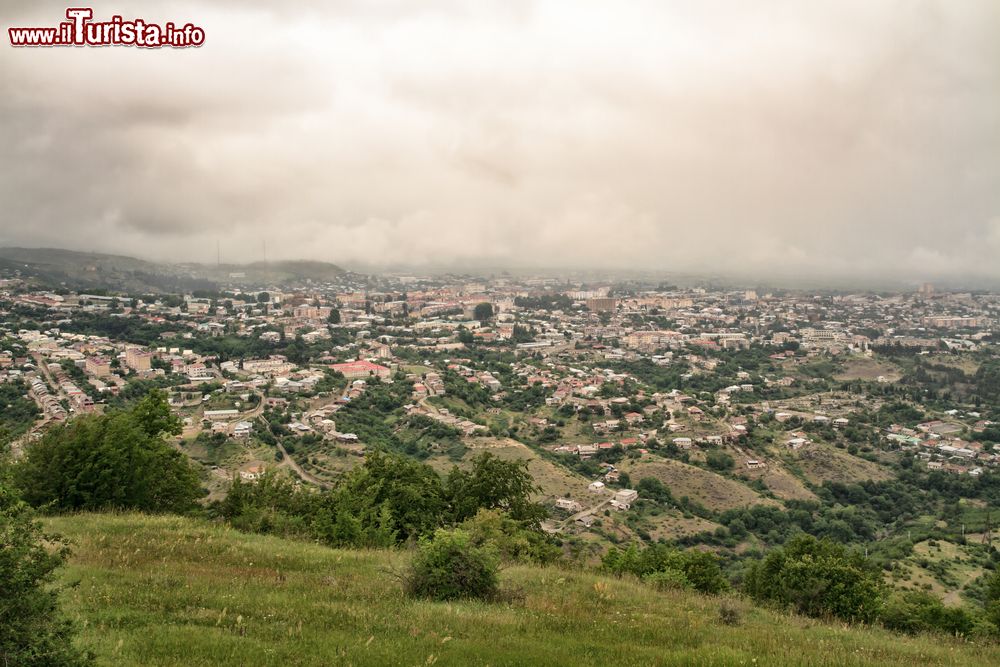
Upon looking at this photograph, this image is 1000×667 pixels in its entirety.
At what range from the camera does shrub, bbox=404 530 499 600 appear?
22.8 feet

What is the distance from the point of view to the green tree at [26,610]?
11.0ft

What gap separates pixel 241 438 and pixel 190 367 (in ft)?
70.6

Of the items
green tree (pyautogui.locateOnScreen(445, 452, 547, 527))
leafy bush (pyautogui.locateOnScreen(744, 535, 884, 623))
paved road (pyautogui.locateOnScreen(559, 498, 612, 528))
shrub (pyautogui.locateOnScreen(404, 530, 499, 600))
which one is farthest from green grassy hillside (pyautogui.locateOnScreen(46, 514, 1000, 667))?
paved road (pyautogui.locateOnScreen(559, 498, 612, 528))

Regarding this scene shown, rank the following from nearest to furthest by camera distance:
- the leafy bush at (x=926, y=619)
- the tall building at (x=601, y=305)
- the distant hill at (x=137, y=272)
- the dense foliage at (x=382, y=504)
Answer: the leafy bush at (x=926, y=619)
the dense foliage at (x=382, y=504)
the distant hill at (x=137, y=272)
the tall building at (x=601, y=305)

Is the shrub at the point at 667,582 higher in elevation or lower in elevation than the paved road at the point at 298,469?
higher

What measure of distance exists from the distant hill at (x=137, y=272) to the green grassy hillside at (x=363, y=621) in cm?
9791

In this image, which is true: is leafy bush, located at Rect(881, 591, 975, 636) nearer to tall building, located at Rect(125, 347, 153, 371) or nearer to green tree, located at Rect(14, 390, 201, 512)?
green tree, located at Rect(14, 390, 201, 512)

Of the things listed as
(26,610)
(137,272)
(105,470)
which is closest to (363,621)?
(26,610)

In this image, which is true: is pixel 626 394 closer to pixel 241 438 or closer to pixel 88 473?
pixel 241 438

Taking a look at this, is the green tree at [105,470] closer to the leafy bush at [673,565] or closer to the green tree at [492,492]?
the green tree at [492,492]

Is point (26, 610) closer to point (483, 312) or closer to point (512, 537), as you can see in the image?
point (512, 537)

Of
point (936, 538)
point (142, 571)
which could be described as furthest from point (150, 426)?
point (936, 538)

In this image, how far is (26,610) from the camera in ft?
11.5

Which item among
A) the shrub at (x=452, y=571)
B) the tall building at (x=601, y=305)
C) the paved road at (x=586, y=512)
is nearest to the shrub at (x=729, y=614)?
the shrub at (x=452, y=571)
